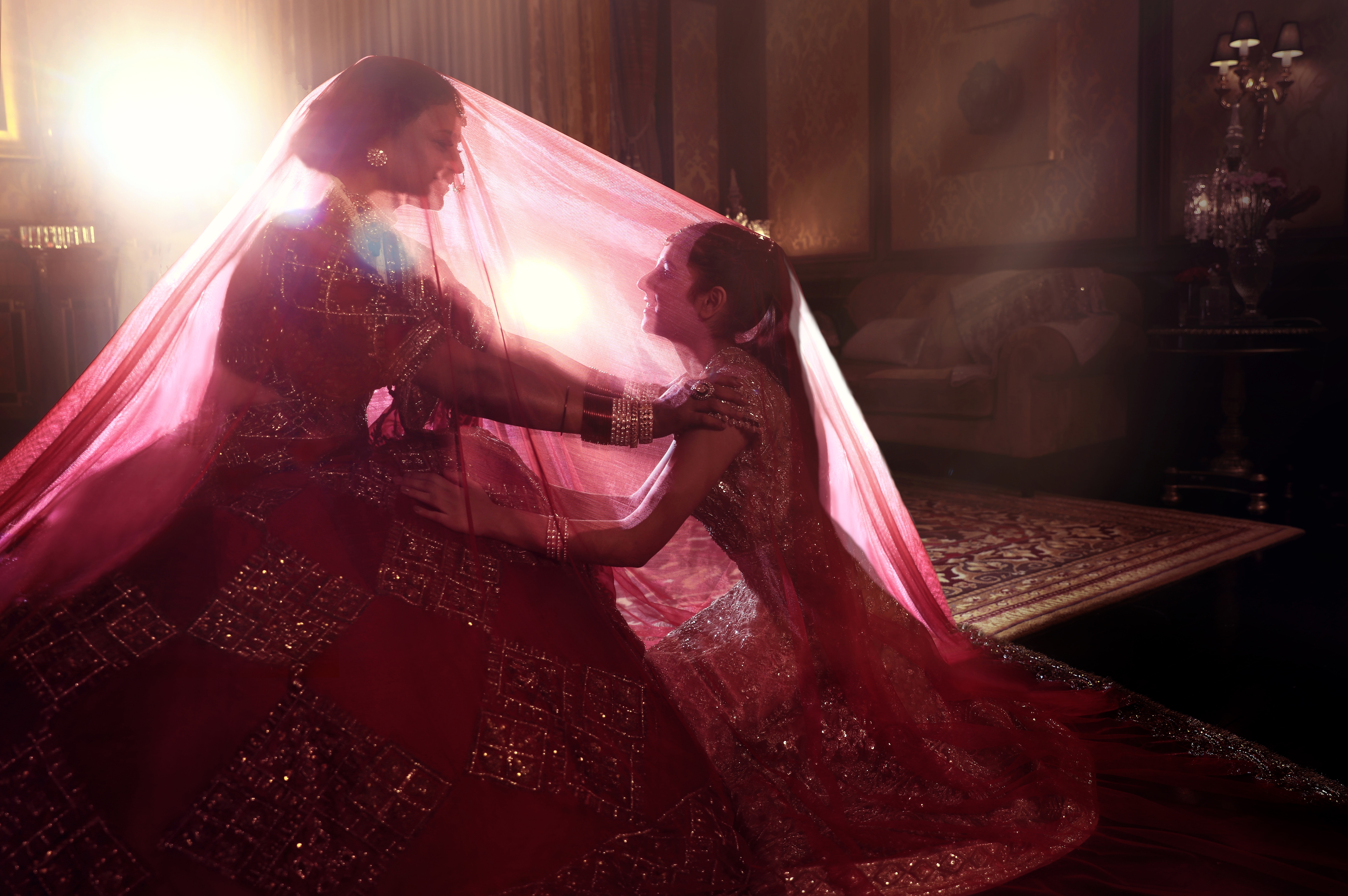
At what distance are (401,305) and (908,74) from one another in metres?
5.59

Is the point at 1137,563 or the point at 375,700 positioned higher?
the point at 375,700

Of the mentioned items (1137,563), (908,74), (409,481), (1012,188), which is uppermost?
(908,74)

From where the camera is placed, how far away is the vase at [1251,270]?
373 cm

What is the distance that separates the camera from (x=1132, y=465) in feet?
14.9

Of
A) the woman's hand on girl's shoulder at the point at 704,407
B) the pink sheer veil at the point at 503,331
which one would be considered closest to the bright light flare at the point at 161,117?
the pink sheer veil at the point at 503,331

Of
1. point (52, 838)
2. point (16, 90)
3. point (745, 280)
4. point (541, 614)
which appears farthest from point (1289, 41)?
point (16, 90)

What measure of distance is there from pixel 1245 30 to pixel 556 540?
4336mm

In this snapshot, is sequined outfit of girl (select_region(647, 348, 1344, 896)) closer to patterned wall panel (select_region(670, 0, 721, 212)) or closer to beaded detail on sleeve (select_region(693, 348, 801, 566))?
beaded detail on sleeve (select_region(693, 348, 801, 566))

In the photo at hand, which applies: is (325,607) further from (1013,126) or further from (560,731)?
(1013,126)

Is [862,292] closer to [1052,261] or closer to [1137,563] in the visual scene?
[1052,261]

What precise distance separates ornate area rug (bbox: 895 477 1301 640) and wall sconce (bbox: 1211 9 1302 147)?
1.77m

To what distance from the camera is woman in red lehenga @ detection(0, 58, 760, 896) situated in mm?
958

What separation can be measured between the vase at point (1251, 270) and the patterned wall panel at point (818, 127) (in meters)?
2.79

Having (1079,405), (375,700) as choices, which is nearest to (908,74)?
(1079,405)
